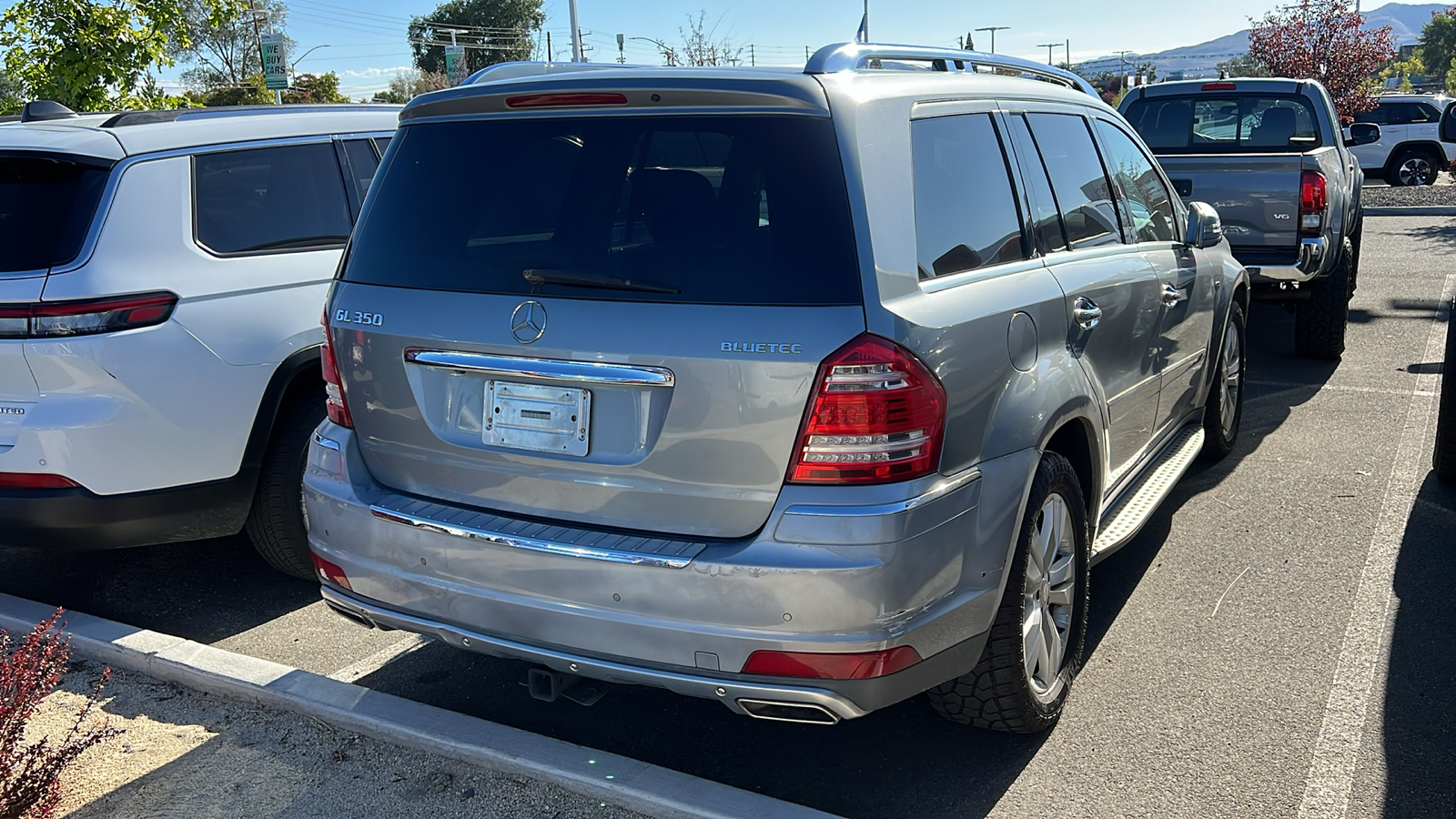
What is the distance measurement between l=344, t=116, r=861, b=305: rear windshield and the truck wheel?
78.3 feet

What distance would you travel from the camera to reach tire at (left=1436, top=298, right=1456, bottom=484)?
5.20 m

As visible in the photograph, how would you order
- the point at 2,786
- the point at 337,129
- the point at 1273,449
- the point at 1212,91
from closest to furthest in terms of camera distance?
1. the point at 2,786
2. the point at 337,129
3. the point at 1273,449
4. the point at 1212,91

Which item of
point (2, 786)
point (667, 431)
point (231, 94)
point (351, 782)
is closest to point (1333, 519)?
point (667, 431)

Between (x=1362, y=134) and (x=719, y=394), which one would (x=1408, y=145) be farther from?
(x=719, y=394)

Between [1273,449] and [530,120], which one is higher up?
[530,120]

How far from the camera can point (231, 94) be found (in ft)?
169

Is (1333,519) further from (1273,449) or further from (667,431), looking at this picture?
(667,431)

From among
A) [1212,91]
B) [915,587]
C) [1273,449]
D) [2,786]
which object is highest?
[1212,91]

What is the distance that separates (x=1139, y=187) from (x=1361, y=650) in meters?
1.90

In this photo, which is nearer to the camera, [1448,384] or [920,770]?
[920,770]

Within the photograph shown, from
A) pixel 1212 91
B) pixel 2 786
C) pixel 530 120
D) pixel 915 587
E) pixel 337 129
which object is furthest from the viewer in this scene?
pixel 1212 91

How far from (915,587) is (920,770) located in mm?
897

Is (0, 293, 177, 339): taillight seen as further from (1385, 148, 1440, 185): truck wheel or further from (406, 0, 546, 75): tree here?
(406, 0, 546, 75): tree

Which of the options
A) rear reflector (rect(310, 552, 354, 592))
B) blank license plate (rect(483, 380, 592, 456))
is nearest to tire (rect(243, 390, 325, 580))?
rear reflector (rect(310, 552, 354, 592))
